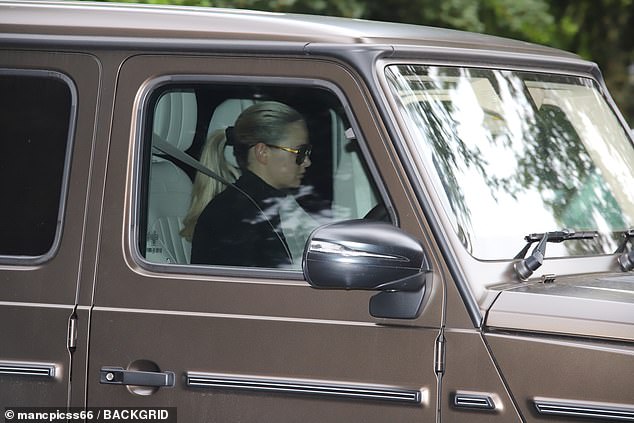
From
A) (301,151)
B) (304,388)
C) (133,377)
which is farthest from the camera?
(301,151)

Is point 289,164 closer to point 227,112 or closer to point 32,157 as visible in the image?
point 227,112

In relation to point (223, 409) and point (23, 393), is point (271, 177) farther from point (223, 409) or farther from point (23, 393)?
point (23, 393)

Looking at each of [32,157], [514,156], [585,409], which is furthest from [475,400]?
[32,157]

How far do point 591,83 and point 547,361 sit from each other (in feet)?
4.34

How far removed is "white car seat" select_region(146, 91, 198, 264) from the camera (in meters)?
3.07

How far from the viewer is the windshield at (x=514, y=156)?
290 centimetres

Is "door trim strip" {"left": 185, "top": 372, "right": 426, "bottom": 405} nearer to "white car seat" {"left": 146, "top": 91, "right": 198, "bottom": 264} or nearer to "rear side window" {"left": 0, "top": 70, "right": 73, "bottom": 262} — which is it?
"white car seat" {"left": 146, "top": 91, "right": 198, "bottom": 264}

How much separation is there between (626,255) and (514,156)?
42cm

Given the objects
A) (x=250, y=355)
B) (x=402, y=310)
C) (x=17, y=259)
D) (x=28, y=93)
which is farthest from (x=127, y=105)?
(x=402, y=310)

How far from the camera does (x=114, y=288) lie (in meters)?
2.97

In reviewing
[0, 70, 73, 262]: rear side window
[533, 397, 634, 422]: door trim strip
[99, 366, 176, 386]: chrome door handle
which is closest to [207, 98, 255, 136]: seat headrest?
[0, 70, 73, 262]: rear side window

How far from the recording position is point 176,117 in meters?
3.11

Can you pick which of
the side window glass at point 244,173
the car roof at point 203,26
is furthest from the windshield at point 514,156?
the side window glass at point 244,173

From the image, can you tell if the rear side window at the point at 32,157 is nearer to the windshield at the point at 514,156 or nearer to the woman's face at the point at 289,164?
the woman's face at the point at 289,164
